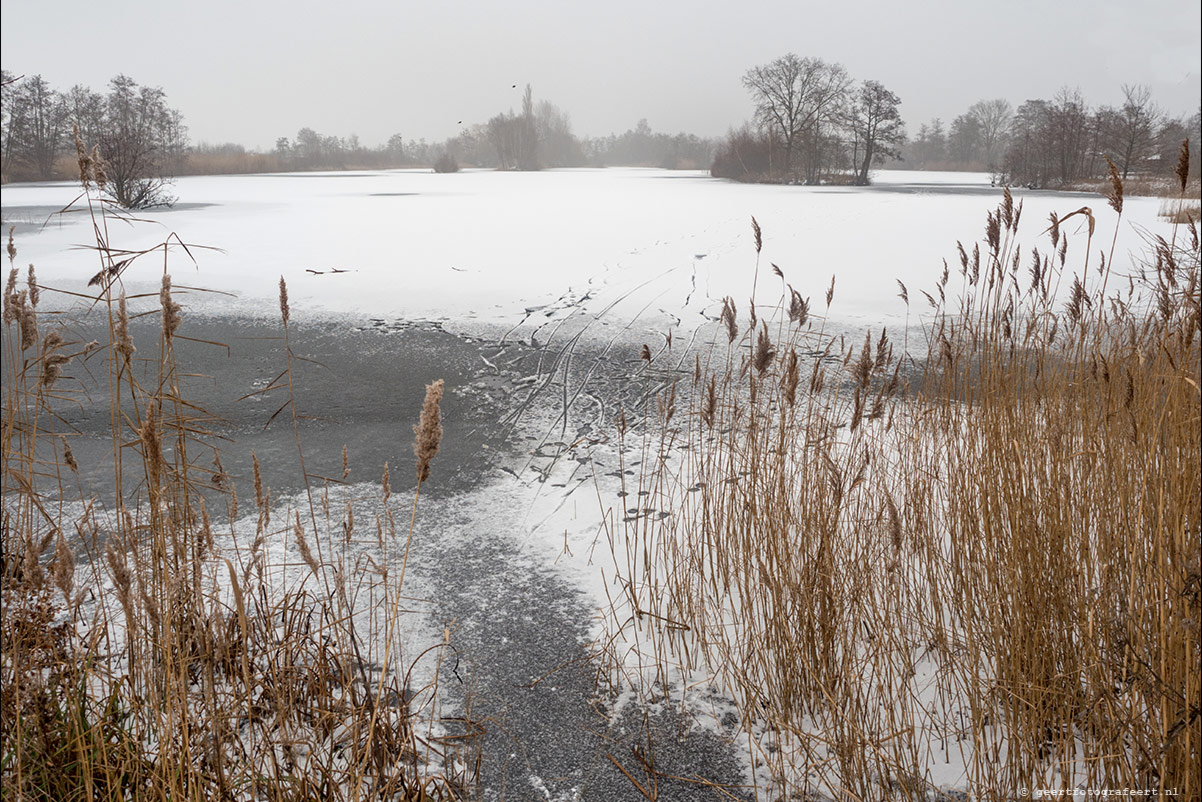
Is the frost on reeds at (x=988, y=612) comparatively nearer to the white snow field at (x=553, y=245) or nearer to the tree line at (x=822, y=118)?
the white snow field at (x=553, y=245)

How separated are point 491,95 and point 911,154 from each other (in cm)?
224

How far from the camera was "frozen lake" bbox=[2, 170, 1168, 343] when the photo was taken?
151 inches

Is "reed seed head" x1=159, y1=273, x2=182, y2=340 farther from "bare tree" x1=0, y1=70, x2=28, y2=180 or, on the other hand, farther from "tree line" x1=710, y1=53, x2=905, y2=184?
"tree line" x1=710, y1=53, x2=905, y2=184

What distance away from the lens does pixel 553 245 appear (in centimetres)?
462

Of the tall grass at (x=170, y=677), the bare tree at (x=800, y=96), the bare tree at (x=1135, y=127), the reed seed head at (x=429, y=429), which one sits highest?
the bare tree at (x=800, y=96)

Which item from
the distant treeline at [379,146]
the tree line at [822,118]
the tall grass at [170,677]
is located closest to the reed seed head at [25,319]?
the tall grass at [170,677]

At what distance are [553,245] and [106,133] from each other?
2308 millimetres

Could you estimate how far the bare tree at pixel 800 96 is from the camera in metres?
3.94

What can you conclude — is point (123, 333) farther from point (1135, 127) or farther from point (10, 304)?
point (1135, 127)

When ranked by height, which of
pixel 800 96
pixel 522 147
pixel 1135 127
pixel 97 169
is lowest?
pixel 97 169

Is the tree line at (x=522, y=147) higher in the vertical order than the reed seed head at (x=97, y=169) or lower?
higher

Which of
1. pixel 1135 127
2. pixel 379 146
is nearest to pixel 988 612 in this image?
pixel 1135 127

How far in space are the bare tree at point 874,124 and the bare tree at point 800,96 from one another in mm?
102

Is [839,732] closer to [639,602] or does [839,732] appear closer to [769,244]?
[639,602]
